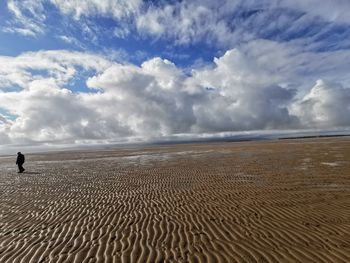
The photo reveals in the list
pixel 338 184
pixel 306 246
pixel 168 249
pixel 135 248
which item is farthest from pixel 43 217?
pixel 338 184

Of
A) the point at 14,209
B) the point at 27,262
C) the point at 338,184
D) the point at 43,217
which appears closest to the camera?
the point at 27,262

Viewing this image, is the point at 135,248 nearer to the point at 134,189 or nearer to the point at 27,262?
the point at 27,262

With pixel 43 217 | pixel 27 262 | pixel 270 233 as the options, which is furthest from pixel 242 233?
pixel 43 217

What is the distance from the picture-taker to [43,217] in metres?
10.9

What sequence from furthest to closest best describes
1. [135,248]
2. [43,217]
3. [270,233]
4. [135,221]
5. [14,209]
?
[14,209] → [43,217] → [135,221] → [270,233] → [135,248]

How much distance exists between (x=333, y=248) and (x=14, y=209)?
41.1 feet

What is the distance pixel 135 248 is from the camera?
24.0ft

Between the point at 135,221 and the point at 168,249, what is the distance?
2940mm

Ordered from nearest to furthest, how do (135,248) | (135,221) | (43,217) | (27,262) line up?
1. (27,262)
2. (135,248)
3. (135,221)
4. (43,217)

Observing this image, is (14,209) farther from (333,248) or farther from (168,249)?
(333,248)

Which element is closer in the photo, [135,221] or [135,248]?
[135,248]

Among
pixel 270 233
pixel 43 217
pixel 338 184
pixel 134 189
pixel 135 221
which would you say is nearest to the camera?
pixel 270 233

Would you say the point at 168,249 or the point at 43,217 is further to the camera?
the point at 43,217

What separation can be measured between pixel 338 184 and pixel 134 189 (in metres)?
11.5
